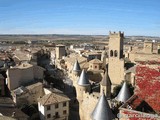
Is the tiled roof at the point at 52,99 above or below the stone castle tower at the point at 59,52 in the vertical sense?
below

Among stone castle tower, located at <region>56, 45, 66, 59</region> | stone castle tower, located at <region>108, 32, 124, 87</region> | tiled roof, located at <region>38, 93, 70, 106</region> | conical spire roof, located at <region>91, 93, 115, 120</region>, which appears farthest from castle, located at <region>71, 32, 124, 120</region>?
stone castle tower, located at <region>56, 45, 66, 59</region>

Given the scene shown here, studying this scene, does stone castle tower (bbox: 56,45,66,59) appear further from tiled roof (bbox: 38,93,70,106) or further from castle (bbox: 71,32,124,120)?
tiled roof (bbox: 38,93,70,106)

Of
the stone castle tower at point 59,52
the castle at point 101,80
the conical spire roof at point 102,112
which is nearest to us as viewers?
the conical spire roof at point 102,112

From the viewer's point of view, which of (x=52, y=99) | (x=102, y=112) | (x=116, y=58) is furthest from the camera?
(x=116, y=58)

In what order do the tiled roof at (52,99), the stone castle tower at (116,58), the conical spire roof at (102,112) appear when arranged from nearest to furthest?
the conical spire roof at (102,112), the tiled roof at (52,99), the stone castle tower at (116,58)

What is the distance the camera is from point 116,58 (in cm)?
4350

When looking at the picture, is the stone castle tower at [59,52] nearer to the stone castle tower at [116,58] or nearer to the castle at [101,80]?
the castle at [101,80]

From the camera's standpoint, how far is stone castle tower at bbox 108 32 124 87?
1684 inches

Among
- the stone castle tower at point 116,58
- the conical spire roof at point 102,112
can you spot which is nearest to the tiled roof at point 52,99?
the conical spire roof at point 102,112

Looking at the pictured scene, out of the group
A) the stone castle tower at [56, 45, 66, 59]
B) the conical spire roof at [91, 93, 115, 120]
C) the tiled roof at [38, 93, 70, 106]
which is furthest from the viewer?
the stone castle tower at [56, 45, 66, 59]

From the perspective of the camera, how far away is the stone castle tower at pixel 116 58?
140 feet

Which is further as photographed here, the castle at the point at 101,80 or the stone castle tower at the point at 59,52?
the stone castle tower at the point at 59,52

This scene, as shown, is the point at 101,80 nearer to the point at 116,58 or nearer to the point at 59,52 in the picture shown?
the point at 116,58

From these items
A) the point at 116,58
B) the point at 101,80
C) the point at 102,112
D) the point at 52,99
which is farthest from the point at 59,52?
the point at 102,112
